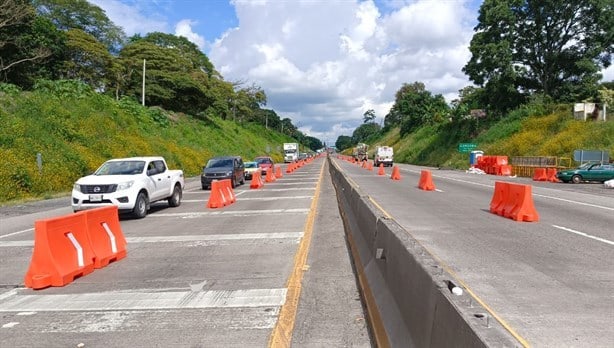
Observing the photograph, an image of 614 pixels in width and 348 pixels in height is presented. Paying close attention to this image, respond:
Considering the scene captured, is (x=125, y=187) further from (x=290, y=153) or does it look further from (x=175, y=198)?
(x=290, y=153)

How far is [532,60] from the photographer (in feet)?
178

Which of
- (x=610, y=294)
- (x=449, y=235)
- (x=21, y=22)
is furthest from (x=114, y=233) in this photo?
(x=21, y=22)

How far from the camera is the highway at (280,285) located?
5.10 meters

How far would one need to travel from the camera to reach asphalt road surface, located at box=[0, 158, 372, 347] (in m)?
5.08

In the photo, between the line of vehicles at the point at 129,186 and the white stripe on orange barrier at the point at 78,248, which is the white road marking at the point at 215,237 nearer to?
the white stripe on orange barrier at the point at 78,248

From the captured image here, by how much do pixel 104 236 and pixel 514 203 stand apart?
1001 centimetres

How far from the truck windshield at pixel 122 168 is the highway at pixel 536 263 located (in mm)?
7725

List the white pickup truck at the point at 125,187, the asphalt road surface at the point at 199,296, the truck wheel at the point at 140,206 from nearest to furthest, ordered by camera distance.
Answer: the asphalt road surface at the point at 199,296, the white pickup truck at the point at 125,187, the truck wheel at the point at 140,206

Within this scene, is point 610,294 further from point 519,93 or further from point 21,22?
point 519,93

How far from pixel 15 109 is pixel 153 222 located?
18.5 metres

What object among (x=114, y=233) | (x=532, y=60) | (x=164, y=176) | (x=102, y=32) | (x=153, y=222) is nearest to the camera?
(x=114, y=233)

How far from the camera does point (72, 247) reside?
7.51 metres

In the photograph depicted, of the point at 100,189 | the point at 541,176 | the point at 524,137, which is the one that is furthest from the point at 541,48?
the point at 100,189

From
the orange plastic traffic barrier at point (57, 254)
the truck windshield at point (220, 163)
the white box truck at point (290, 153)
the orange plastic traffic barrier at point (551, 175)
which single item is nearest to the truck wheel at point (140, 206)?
the orange plastic traffic barrier at point (57, 254)
